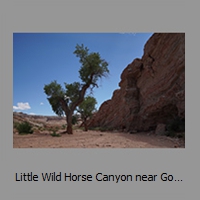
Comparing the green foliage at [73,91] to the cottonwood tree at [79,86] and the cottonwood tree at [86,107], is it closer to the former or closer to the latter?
the cottonwood tree at [79,86]

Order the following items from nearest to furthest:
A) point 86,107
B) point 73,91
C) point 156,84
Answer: point 156,84 < point 73,91 < point 86,107

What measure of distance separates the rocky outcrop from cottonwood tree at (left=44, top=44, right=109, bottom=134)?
13.0ft

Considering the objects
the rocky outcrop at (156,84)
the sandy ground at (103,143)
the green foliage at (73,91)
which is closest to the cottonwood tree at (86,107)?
the rocky outcrop at (156,84)

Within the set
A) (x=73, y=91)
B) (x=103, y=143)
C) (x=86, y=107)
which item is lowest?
(x=103, y=143)

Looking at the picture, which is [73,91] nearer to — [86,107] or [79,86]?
[79,86]

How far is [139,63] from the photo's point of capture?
16500 millimetres

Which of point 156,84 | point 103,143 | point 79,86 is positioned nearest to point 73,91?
point 79,86

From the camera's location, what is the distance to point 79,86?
51.4 ft

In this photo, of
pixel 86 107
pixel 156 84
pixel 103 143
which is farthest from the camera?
pixel 86 107

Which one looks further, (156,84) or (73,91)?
(73,91)

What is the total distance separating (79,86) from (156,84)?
23.7ft

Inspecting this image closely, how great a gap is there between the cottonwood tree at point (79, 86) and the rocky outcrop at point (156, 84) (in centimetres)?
397
